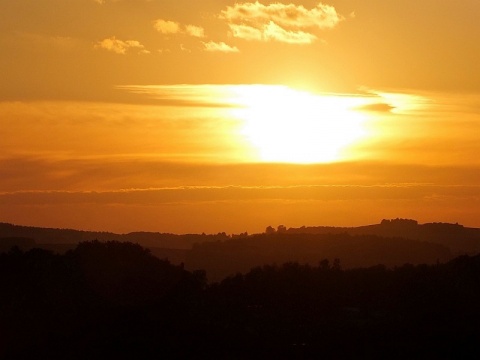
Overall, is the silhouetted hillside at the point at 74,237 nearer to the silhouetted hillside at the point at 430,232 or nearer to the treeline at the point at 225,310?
the silhouetted hillside at the point at 430,232

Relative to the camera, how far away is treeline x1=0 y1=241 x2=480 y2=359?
Answer: 179 feet

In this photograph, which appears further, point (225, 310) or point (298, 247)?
point (298, 247)

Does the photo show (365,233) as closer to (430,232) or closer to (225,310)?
(430,232)

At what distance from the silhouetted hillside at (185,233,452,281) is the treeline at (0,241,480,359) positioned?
58.0 m

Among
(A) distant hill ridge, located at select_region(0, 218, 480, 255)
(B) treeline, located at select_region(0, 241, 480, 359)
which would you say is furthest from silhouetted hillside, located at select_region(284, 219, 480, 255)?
(B) treeline, located at select_region(0, 241, 480, 359)

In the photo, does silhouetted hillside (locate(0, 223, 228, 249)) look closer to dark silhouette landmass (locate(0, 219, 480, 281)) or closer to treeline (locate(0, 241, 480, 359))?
dark silhouette landmass (locate(0, 219, 480, 281))

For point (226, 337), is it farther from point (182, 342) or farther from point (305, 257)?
point (305, 257)

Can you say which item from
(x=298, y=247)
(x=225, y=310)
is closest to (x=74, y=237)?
(x=298, y=247)

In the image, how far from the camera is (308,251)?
147750mm

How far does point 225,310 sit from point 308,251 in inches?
3346

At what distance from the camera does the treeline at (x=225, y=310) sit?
54438 mm

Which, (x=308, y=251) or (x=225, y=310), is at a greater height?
(x=308, y=251)

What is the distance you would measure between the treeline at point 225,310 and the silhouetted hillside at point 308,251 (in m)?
58.0

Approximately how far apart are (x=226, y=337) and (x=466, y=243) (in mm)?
132922
